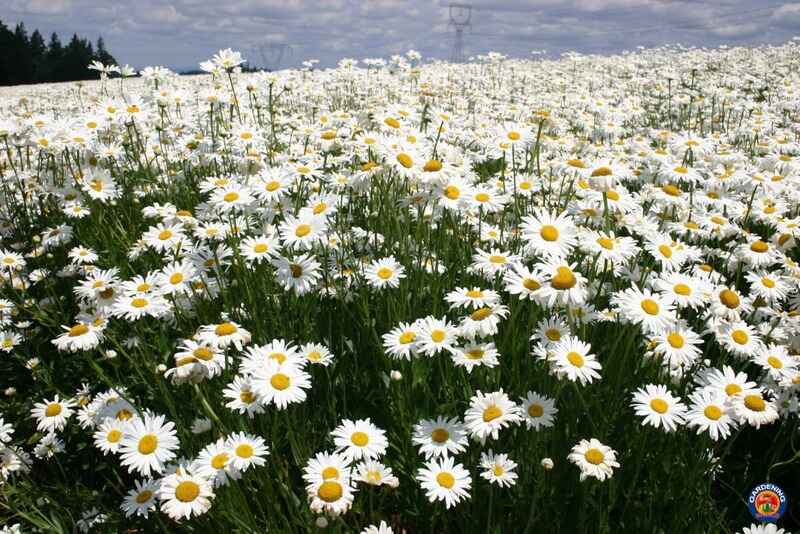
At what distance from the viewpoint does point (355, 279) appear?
3.91 metres

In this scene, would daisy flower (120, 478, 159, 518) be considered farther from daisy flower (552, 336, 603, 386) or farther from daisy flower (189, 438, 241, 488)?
daisy flower (552, 336, 603, 386)

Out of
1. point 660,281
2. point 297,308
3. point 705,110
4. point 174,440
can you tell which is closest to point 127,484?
point 174,440

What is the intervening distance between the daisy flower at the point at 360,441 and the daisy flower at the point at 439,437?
0.17m

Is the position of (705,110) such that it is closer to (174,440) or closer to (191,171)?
(191,171)

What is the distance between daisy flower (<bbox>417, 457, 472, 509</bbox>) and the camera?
7.25ft

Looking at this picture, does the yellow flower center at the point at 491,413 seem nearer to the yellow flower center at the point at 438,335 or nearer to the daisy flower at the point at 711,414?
the yellow flower center at the point at 438,335

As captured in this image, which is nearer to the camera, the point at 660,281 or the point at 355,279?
the point at 660,281

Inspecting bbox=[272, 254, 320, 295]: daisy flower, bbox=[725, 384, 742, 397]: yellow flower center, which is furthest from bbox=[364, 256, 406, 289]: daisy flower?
bbox=[725, 384, 742, 397]: yellow flower center

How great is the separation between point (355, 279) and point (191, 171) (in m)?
4.23

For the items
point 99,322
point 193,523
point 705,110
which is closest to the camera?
point 193,523

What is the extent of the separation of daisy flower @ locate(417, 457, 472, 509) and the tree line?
192ft

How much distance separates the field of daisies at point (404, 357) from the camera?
2396mm

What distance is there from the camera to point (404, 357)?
316cm

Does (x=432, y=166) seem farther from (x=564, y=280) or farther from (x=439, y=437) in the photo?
(x=439, y=437)
